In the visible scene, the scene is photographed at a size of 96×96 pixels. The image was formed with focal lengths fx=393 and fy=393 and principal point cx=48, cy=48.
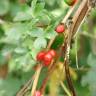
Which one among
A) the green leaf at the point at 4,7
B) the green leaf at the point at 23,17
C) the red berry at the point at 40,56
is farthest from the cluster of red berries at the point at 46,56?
the green leaf at the point at 4,7

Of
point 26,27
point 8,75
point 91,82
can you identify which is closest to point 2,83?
point 8,75

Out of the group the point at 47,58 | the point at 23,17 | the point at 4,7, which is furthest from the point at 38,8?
the point at 4,7

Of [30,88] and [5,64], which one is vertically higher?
[30,88]

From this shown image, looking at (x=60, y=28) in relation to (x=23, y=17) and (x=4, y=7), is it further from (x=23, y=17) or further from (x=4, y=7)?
(x=4, y=7)

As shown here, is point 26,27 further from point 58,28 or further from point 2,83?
point 2,83

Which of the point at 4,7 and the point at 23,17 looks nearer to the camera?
the point at 23,17

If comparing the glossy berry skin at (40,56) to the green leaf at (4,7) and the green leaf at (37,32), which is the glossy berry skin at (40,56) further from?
the green leaf at (4,7)
